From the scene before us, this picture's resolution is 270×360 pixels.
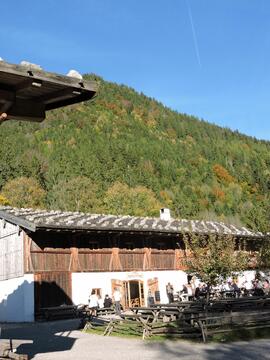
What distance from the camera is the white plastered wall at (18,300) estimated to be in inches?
928

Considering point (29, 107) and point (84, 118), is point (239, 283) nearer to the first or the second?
point (29, 107)

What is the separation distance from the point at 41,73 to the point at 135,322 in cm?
1105


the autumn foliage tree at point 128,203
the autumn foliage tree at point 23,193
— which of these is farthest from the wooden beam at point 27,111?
the autumn foliage tree at point 128,203

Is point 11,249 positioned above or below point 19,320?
above

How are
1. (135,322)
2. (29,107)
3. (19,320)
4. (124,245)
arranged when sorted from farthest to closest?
(124,245), (19,320), (135,322), (29,107)

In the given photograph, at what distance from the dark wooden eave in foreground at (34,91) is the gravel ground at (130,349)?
4.67 metres

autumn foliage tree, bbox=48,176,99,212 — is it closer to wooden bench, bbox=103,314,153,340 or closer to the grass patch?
wooden bench, bbox=103,314,153,340

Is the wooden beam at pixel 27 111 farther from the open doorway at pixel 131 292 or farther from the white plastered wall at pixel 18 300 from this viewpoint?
the open doorway at pixel 131 292

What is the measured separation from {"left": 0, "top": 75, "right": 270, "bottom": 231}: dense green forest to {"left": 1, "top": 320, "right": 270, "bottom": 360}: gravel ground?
4152cm

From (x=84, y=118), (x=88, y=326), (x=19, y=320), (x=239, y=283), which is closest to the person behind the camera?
(x=88, y=326)

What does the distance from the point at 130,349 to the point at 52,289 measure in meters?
12.3

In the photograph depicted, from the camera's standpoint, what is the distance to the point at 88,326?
17.6 meters

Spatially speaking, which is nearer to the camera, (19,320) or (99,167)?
(19,320)

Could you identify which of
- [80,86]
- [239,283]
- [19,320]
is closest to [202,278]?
[19,320]
